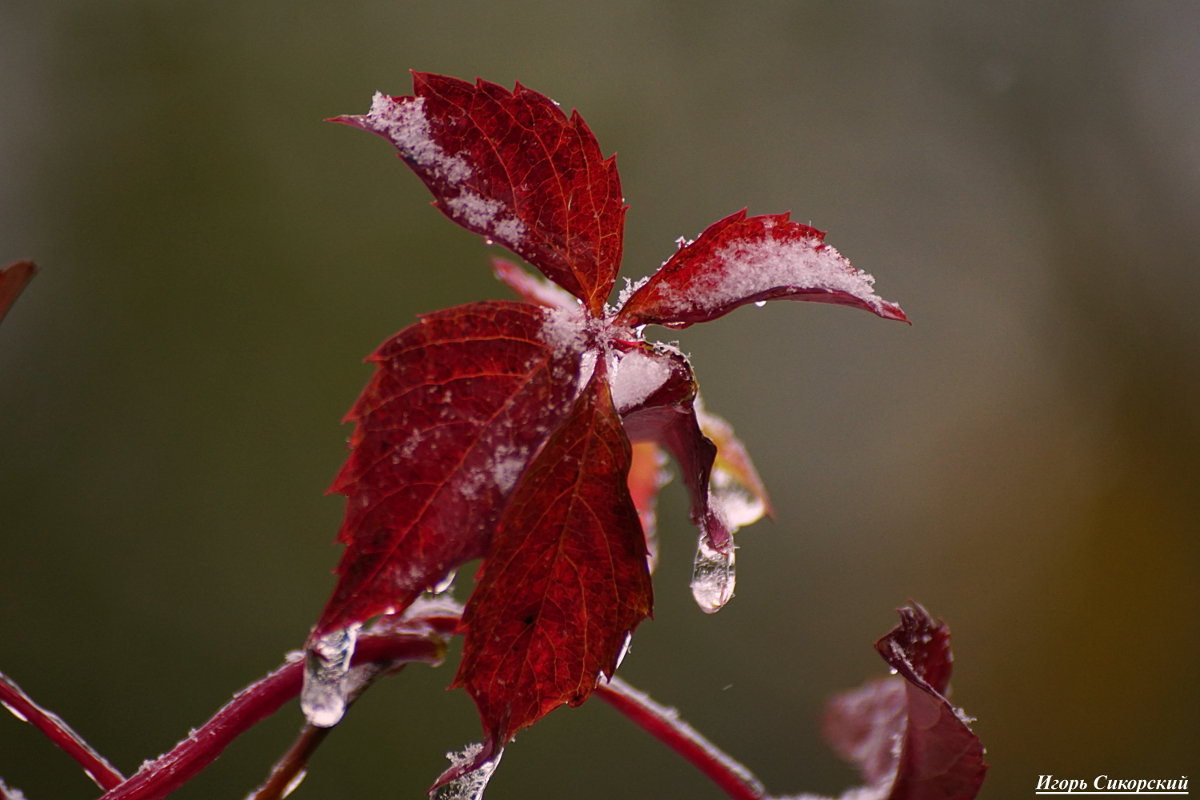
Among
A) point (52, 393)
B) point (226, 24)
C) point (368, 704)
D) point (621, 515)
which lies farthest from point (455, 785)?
point (226, 24)

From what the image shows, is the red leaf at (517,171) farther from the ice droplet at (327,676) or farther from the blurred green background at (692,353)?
the blurred green background at (692,353)

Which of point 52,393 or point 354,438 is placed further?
point 52,393

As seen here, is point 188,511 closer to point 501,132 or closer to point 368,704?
point 368,704

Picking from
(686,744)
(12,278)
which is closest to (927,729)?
(686,744)

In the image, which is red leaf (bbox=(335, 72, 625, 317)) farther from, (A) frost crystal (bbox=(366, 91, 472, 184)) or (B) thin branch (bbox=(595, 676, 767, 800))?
(B) thin branch (bbox=(595, 676, 767, 800))

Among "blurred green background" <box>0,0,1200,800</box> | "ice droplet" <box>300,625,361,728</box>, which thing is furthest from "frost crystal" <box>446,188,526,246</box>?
"blurred green background" <box>0,0,1200,800</box>
